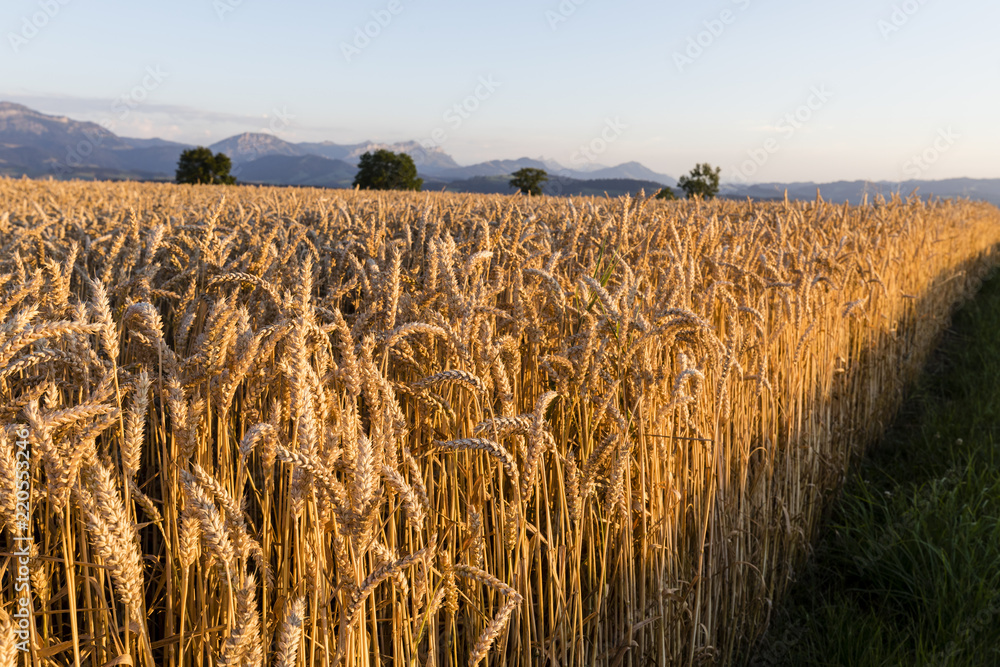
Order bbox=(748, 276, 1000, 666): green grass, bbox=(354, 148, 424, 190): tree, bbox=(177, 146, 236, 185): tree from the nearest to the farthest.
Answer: bbox=(748, 276, 1000, 666): green grass
bbox=(177, 146, 236, 185): tree
bbox=(354, 148, 424, 190): tree

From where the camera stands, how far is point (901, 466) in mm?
3822

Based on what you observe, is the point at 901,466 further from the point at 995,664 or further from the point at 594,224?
the point at 594,224

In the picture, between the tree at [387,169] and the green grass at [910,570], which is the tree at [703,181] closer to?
the tree at [387,169]

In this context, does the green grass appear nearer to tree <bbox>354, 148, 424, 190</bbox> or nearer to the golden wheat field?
the golden wheat field

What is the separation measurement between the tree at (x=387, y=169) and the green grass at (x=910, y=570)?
56978 millimetres

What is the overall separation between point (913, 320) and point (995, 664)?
3.94 meters

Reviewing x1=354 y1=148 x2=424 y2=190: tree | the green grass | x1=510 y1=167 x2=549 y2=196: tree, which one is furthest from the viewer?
x1=354 y1=148 x2=424 y2=190: tree

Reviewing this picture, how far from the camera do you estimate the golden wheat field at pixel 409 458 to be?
3.11 feet

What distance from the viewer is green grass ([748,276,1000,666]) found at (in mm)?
2297

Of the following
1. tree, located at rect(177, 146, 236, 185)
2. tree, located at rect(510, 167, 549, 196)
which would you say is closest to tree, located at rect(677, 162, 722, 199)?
tree, located at rect(510, 167, 549, 196)

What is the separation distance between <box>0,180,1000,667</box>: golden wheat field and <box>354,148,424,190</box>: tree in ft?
189

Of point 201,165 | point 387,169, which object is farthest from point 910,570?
point 201,165

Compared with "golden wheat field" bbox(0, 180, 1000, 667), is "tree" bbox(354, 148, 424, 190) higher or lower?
higher

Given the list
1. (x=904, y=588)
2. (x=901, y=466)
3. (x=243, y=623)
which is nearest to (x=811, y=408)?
(x=904, y=588)
